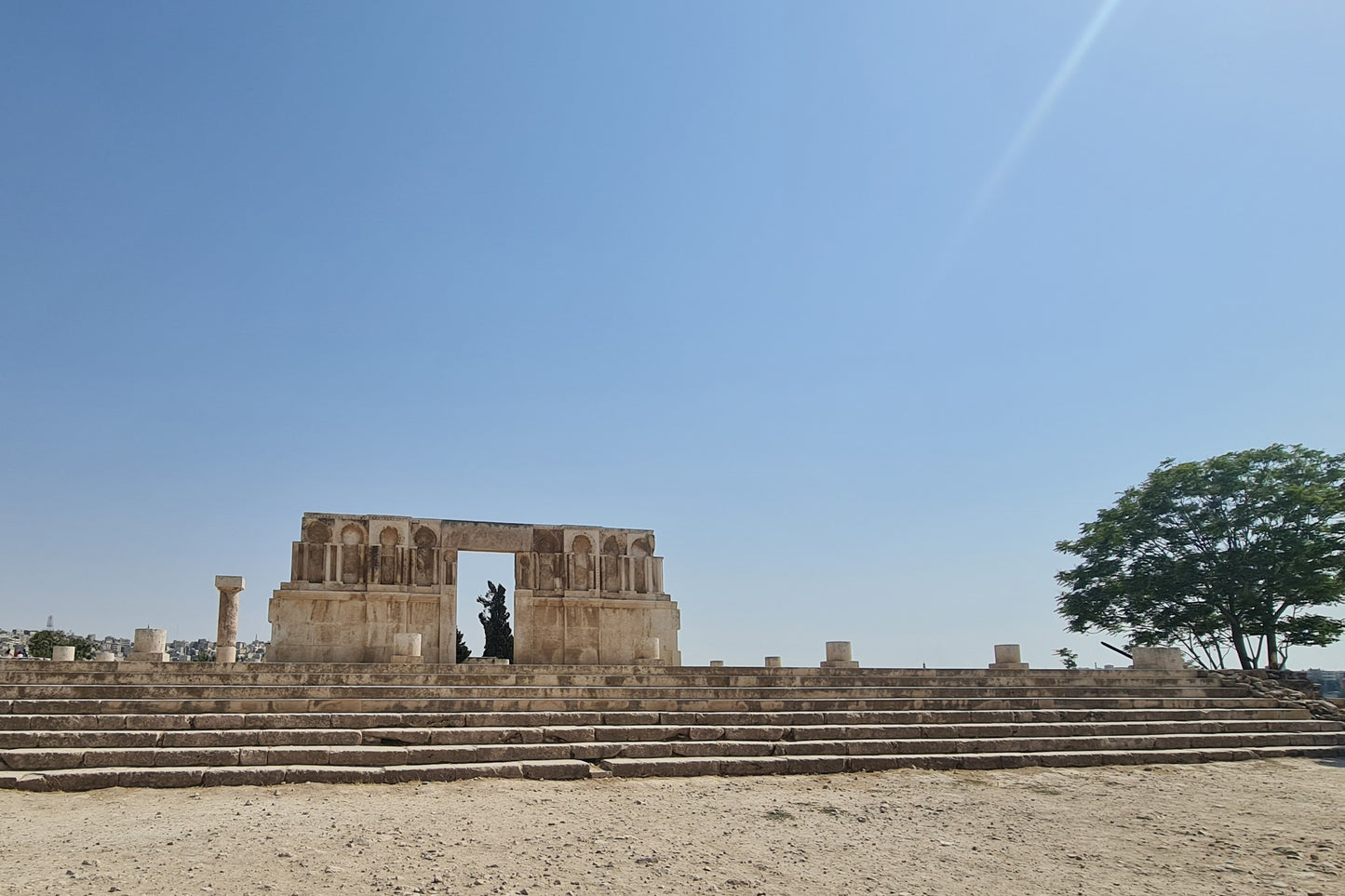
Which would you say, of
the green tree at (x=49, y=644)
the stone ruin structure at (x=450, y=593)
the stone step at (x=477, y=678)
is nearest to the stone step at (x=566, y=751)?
the stone step at (x=477, y=678)

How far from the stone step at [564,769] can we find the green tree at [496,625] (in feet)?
65.2

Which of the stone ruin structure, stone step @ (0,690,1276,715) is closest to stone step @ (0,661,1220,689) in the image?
stone step @ (0,690,1276,715)

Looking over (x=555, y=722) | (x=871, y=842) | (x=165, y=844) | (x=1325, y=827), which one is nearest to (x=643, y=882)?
(x=871, y=842)

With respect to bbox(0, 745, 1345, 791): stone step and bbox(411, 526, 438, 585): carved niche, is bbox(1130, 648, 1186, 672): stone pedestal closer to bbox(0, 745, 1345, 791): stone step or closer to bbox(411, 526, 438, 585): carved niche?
bbox(0, 745, 1345, 791): stone step

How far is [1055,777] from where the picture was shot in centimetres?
1045

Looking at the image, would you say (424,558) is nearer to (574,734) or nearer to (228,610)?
(228,610)

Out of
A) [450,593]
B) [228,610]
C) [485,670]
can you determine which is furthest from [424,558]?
[485,670]

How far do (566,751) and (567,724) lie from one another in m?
0.80

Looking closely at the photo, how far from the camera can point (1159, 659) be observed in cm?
1869

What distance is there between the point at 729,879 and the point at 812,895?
60cm

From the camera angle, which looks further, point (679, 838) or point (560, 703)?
point (560, 703)

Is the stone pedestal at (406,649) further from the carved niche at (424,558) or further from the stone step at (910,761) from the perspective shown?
→ the stone step at (910,761)

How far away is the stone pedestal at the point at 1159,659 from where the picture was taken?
1858cm

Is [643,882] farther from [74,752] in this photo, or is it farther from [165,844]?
[74,752]
